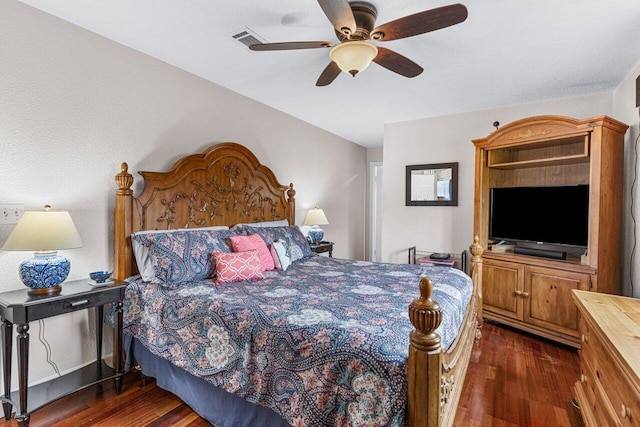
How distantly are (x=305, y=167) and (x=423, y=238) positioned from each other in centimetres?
194

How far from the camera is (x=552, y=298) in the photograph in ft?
9.92

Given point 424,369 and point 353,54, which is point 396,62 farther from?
point 424,369

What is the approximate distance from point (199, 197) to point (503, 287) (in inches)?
126

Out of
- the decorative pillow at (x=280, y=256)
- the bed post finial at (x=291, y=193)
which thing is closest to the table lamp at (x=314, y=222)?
the bed post finial at (x=291, y=193)

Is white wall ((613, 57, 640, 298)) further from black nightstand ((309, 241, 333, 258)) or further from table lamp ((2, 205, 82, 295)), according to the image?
table lamp ((2, 205, 82, 295))

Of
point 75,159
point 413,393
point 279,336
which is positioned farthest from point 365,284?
point 75,159

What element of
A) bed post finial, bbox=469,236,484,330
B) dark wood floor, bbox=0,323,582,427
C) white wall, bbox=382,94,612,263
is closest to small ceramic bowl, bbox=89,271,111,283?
dark wood floor, bbox=0,323,582,427

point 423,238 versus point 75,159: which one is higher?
point 75,159

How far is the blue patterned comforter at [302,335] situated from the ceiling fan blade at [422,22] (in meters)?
1.50

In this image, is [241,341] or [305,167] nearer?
[241,341]

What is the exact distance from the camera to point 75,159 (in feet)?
7.50

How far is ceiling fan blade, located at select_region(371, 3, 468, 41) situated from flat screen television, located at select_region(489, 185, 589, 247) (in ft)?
7.50

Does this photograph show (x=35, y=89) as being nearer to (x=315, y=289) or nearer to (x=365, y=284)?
(x=315, y=289)

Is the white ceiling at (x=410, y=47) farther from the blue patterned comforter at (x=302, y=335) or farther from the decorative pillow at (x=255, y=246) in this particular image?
the blue patterned comforter at (x=302, y=335)
